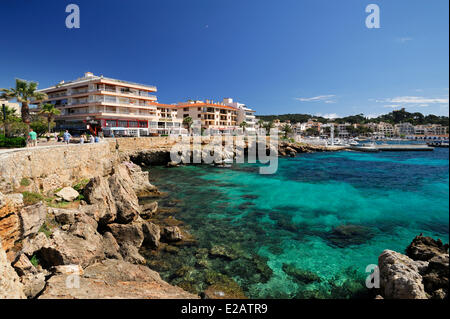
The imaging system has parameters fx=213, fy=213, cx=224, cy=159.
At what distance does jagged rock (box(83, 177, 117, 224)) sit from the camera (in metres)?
11.6

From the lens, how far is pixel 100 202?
1234 cm

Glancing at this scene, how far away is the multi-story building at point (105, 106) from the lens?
43406 mm

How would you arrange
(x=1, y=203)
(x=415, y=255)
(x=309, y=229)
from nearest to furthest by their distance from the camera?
(x=1, y=203) → (x=415, y=255) → (x=309, y=229)

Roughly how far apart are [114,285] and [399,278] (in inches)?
364

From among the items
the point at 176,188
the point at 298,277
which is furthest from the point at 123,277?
the point at 176,188

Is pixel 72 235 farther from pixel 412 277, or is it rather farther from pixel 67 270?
pixel 412 277

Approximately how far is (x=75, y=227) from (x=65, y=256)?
1.98 metres

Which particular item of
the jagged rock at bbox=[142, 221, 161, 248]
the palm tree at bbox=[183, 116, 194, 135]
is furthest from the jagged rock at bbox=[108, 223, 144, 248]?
the palm tree at bbox=[183, 116, 194, 135]

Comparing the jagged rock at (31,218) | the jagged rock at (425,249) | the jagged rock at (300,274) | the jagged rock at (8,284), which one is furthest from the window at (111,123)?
the jagged rock at (425,249)

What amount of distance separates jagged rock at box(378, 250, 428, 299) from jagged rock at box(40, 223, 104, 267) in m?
10.7

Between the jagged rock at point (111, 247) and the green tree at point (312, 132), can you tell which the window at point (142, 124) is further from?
the green tree at point (312, 132)

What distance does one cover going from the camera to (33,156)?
1291 cm

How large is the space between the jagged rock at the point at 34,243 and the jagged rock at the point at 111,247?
2.29 metres
